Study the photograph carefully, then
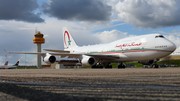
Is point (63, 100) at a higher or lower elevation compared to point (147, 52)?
lower

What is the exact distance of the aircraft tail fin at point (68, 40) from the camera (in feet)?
147

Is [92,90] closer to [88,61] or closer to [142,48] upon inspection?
[142,48]

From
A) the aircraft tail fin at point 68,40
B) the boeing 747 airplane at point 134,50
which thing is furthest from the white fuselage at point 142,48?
the aircraft tail fin at point 68,40

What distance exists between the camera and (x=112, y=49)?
30266mm

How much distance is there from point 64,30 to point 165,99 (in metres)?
44.7

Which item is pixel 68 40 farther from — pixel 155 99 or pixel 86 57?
pixel 155 99

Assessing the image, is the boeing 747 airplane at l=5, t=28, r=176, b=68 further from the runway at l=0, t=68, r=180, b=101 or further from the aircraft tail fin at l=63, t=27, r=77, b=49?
the runway at l=0, t=68, r=180, b=101

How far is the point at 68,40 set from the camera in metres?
45.7

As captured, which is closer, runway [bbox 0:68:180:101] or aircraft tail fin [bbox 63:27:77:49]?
runway [bbox 0:68:180:101]

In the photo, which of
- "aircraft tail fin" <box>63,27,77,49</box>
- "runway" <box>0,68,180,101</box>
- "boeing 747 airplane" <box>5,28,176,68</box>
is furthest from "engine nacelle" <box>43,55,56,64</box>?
"runway" <box>0,68,180,101</box>

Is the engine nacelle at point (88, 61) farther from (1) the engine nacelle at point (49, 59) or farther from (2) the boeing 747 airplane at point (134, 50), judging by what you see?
(1) the engine nacelle at point (49, 59)

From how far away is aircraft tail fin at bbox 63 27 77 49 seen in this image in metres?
44.8

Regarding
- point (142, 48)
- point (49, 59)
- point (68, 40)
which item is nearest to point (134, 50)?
→ point (142, 48)

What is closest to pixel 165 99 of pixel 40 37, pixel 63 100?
pixel 63 100
